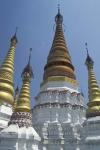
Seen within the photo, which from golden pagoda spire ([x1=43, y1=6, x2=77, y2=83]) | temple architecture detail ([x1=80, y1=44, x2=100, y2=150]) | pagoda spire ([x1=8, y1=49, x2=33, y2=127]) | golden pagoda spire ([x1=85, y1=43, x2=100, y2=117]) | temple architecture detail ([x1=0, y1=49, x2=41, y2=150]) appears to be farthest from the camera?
golden pagoda spire ([x1=43, y1=6, x2=77, y2=83])

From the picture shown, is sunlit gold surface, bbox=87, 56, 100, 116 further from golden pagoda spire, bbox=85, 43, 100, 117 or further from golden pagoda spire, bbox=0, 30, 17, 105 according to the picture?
golden pagoda spire, bbox=0, 30, 17, 105

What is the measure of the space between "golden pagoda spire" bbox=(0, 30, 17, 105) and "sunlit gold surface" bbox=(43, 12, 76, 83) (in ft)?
12.1

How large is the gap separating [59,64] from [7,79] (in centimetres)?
580

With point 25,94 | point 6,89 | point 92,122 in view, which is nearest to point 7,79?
point 6,89

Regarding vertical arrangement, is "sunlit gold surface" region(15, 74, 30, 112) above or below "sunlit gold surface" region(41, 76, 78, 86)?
below

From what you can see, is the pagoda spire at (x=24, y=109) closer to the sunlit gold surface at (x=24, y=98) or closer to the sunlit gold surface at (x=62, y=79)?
the sunlit gold surface at (x=24, y=98)

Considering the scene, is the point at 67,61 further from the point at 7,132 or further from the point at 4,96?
the point at 7,132

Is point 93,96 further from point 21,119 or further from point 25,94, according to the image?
point 21,119

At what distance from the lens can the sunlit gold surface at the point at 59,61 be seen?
94.5 ft

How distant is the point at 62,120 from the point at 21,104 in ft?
13.0

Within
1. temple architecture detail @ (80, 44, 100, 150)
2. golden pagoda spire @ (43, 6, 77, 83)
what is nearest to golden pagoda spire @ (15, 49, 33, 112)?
golden pagoda spire @ (43, 6, 77, 83)

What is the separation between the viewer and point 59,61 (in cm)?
2959

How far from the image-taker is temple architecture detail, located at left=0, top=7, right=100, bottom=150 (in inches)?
837

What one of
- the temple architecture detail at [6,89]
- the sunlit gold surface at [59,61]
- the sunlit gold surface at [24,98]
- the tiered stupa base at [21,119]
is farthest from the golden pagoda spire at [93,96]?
the temple architecture detail at [6,89]
